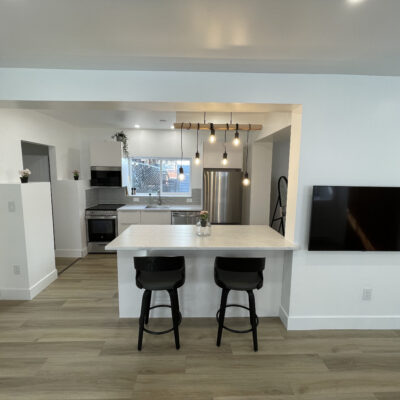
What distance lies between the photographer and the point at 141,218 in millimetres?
4500

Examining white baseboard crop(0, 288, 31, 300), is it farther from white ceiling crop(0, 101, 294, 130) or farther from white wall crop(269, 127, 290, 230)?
white wall crop(269, 127, 290, 230)

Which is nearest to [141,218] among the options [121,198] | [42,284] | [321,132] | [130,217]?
[130,217]

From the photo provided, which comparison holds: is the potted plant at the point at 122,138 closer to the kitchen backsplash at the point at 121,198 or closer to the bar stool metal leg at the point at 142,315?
the kitchen backsplash at the point at 121,198

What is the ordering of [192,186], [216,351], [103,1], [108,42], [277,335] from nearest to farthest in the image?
[103,1]
[108,42]
[216,351]
[277,335]
[192,186]

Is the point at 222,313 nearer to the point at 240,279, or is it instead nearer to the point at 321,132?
the point at 240,279

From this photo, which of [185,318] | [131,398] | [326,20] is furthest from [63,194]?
[326,20]

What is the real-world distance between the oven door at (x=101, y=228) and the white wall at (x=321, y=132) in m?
2.74

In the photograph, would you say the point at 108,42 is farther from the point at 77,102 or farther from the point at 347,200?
the point at 347,200

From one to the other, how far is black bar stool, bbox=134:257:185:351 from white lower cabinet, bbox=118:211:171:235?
2.42 m

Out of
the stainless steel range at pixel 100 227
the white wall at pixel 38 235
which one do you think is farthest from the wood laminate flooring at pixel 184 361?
the stainless steel range at pixel 100 227

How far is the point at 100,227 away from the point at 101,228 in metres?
0.03

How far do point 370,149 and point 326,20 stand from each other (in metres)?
1.36

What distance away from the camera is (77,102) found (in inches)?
82.5

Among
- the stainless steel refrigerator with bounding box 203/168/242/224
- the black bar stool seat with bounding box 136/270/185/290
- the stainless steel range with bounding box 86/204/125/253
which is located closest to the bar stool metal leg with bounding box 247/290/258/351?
the black bar stool seat with bounding box 136/270/185/290
